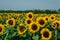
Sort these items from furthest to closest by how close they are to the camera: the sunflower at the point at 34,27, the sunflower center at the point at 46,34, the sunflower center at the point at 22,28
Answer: the sunflower center at the point at 22,28, the sunflower at the point at 34,27, the sunflower center at the point at 46,34

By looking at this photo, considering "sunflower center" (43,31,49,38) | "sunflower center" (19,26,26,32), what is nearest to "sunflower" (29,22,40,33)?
"sunflower center" (19,26,26,32)

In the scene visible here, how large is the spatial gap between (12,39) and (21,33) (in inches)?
9.4

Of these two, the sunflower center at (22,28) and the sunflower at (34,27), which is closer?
the sunflower at (34,27)

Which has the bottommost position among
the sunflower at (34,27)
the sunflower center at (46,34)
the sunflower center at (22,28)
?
the sunflower center at (22,28)

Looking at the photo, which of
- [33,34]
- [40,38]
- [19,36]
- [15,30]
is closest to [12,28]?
[15,30]

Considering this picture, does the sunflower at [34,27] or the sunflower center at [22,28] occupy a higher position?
the sunflower at [34,27]

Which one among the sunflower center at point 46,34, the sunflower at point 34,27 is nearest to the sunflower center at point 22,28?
the sunflower at point 34,27

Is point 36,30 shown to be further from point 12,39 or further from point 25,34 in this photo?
point 12,39

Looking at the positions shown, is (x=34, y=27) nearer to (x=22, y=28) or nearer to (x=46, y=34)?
(x=22, y=28)

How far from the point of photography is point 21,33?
363 cm

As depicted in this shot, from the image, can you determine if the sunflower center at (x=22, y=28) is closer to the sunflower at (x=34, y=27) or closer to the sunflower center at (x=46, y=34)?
the sunflower at (x=34, y=27)

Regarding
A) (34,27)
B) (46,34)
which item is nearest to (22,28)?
(34,27)

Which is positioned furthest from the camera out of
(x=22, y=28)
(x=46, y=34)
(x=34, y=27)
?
(x=22, y=28)

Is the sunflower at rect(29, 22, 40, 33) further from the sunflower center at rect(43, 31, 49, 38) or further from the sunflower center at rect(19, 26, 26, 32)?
the sunflower center at rect(43, 31, 49, 38)
